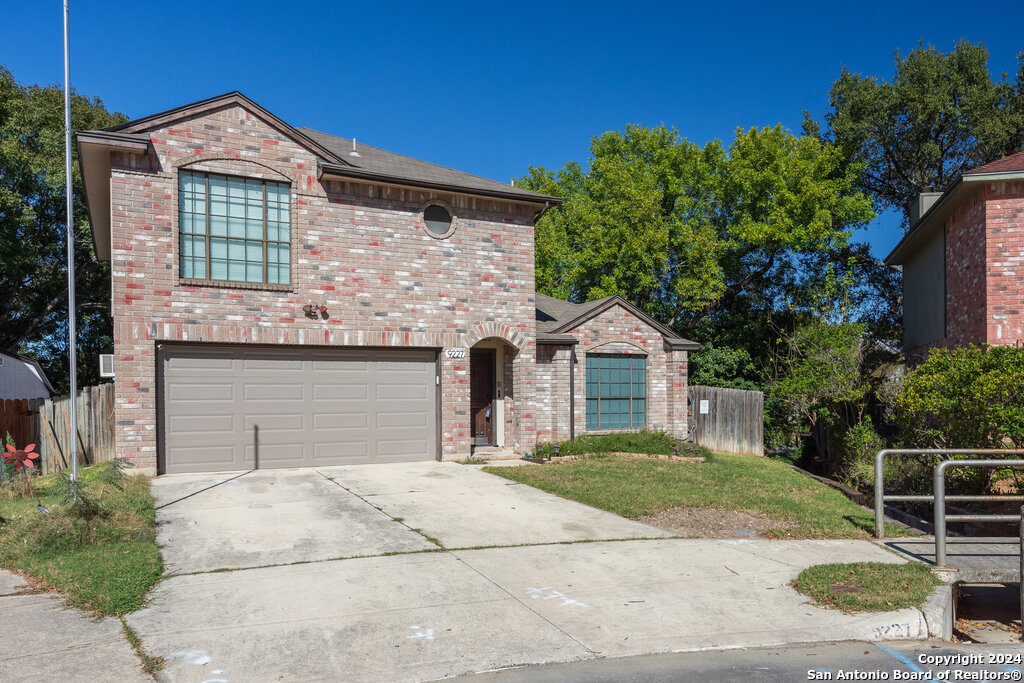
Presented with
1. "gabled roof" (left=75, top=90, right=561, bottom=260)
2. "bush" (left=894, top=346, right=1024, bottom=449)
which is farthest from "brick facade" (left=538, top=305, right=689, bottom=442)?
"bush" (left=894, top=346, right=1024, bottom=449)

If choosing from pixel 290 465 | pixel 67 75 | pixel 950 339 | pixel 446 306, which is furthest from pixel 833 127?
pixel 67 75

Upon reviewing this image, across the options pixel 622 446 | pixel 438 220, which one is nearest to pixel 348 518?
pixel 438 220

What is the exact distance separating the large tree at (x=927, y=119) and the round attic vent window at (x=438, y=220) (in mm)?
24346

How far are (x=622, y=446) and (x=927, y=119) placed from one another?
2592 cm

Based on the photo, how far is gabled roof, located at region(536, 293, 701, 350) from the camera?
58.7ft

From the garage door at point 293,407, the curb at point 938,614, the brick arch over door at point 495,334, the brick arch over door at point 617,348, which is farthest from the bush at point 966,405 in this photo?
the garage door at point 293,407

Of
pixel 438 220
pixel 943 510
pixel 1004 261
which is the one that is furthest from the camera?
pixel 438 220

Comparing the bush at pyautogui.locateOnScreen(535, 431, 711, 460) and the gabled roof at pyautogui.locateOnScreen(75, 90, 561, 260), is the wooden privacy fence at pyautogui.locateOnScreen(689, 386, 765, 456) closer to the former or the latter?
the bush at pyautogui.locateOnScreen(535, 431, 711, 460)

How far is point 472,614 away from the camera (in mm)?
5816

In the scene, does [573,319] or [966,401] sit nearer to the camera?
[966,401]

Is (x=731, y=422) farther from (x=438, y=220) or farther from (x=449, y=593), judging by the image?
(x=449, y=593)

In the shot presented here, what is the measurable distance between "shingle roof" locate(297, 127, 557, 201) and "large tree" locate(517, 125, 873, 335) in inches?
502

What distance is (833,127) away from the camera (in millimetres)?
33812

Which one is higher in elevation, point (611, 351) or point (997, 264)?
point (997, 264)
